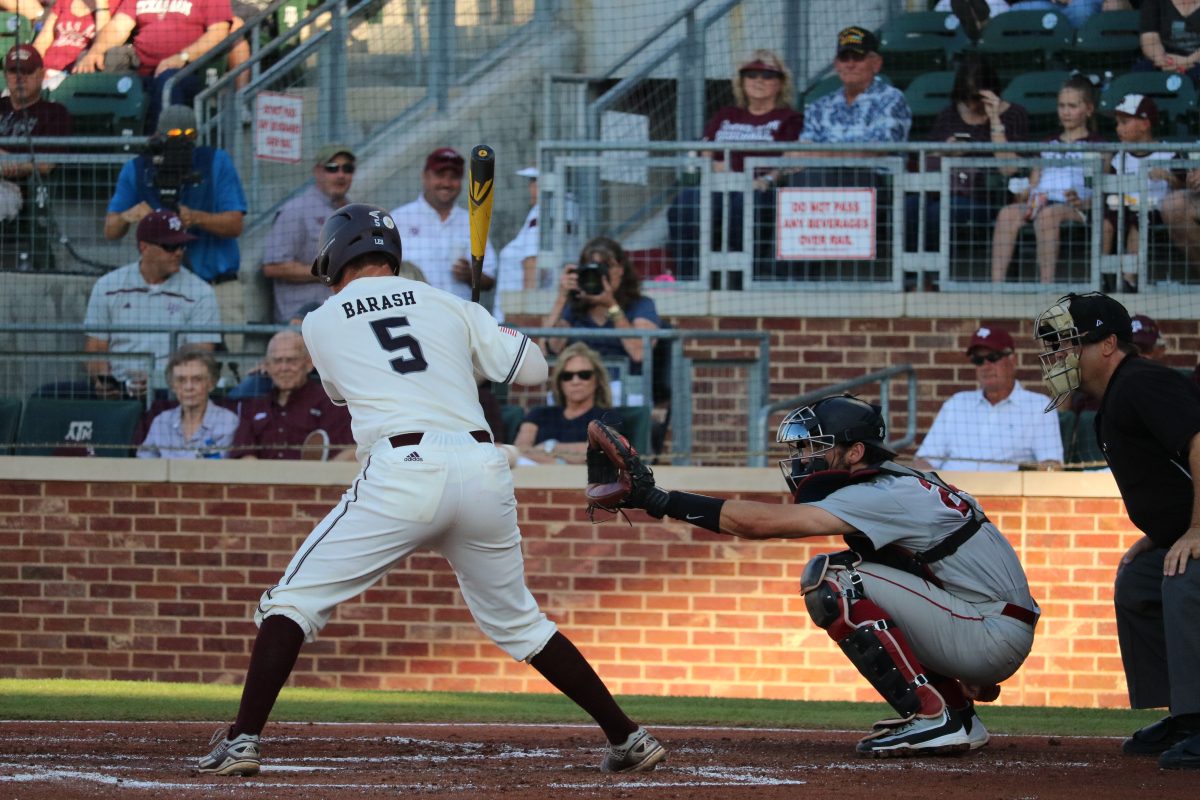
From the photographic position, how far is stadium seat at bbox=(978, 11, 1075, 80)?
38.8ft

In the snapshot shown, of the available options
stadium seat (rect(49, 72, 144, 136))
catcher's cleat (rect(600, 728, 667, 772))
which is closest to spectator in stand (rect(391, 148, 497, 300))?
stadium seat (rect(49, 72, 144, 136))

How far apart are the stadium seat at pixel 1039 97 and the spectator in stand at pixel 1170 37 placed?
1.90ft

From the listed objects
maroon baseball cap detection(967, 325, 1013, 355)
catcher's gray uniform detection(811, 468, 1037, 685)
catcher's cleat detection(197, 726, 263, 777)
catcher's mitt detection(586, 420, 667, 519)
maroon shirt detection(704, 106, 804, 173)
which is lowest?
catcher's cleat detection(197, 726, 263, 777)

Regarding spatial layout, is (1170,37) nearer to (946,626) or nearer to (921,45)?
(921,45)

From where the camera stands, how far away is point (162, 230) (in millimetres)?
10336

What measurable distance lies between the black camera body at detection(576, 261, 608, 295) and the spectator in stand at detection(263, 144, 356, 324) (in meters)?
1.97

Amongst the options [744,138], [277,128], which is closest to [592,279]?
[744,138]

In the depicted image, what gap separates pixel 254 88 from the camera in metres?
12.2

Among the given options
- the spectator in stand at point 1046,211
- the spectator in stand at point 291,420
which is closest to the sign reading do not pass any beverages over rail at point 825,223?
the spectator in stand at point 1046,211

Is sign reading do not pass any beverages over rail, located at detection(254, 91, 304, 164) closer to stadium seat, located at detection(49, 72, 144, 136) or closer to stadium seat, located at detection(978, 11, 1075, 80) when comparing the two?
stadium seat, located at detection(49, 72, 144, 136)

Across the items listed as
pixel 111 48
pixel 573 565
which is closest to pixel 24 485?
pixel 573 565

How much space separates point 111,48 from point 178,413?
4.27 metres

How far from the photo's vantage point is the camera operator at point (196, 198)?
1072 centimetres

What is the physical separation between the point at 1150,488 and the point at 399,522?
102 inches
